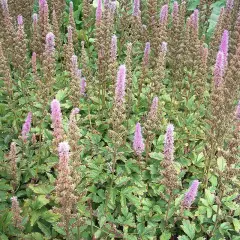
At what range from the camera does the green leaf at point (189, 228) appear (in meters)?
3.77

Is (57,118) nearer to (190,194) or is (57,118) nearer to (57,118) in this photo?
(57,118)

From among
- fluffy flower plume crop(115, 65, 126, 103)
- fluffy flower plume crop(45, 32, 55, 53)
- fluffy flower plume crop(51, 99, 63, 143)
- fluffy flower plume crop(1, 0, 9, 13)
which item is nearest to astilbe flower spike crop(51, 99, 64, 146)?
fluffy flower plume crop(51, 99, 63, 143)

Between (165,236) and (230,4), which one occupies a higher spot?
(230,4)

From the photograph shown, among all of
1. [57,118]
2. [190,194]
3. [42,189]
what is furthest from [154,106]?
[42,189]

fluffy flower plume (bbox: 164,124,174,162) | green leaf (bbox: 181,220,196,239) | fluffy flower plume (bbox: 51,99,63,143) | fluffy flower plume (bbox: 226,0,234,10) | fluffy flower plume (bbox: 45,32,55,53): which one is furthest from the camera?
fluffy flower plume (bbox: 226,0,234,10)

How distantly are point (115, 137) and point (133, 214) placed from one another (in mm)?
969

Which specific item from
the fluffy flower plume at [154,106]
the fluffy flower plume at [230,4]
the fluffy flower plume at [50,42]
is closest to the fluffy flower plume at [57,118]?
the fluffy flower plume at [154,106]

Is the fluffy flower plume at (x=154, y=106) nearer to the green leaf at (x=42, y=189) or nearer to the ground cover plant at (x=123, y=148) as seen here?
the ground cover plant at (x=123, y=148)

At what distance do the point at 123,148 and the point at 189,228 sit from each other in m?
1.00

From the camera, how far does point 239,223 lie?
12.8 feet

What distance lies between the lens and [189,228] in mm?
3799

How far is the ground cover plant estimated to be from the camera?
11.4 feet

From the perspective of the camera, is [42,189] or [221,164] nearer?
[42,189]

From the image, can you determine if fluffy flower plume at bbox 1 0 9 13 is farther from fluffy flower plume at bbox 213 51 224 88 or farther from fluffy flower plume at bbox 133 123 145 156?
fluffy flower plume at bbox 213 51 224 88
